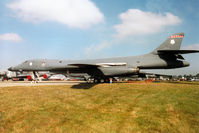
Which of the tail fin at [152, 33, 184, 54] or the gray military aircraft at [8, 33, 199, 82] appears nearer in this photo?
the tail fin at [152, 33, 184, 54]

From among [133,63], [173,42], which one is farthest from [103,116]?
[173,42]

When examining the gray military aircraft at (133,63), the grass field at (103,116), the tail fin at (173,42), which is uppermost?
the tail fin at (173,42)

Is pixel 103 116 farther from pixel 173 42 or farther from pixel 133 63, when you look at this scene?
pixel 173 42

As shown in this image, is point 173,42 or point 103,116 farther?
point 173,42

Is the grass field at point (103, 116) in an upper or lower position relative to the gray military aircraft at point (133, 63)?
lower

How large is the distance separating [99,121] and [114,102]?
2.27m

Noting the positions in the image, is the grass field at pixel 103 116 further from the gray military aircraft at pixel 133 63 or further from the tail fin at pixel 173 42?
the tail fin at pixel 173 42

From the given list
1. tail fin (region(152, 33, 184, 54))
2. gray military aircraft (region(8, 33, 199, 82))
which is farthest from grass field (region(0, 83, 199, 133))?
tail fin (region(152, 33, 184, 54))

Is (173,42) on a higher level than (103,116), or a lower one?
higher

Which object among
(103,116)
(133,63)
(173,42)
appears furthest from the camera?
(133,63)

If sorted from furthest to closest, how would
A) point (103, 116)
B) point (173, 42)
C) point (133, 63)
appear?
point (133, 63), point (173, 42), point (103, 116)

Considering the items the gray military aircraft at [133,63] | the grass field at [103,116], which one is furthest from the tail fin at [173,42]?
the grass field at [103,116]

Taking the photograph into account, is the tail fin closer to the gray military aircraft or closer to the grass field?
the gray military aircraft

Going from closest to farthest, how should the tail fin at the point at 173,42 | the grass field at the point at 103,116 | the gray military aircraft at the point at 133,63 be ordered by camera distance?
the grass field at the point at 103,116, the tail fin at the point at 173,42, the gray military aircraft at the point at 133,63
